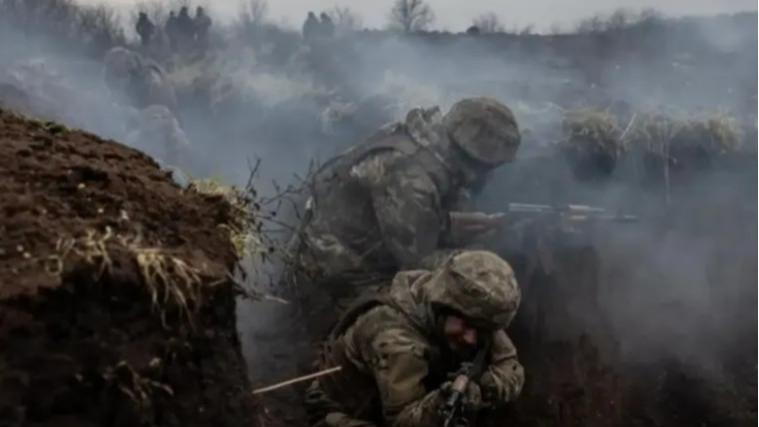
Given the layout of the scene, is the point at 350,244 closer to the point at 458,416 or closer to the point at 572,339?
the point at 572,339

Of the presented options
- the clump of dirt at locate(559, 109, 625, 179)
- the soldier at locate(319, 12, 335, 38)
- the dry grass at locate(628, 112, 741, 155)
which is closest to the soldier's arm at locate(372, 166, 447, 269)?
the clump of dirt at locate(559, 109, 625, 179)

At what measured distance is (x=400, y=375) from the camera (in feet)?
15.1

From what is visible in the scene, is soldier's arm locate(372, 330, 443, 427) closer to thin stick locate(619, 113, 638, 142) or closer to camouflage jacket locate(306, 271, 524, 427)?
camouflage jacket locate(306, 271, 524, 427)

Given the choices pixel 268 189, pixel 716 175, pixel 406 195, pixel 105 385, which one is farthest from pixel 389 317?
pixel 268 189

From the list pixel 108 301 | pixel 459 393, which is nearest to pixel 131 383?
pixel 108 301

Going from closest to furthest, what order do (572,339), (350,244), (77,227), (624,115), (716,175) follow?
(77,227)
(350,244)
(572,339)
(716,175)
(624,115)

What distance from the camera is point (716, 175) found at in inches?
448

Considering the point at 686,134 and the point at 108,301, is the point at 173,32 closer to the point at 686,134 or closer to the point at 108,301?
the point at 686,134

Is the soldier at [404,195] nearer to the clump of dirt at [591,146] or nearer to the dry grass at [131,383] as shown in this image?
the clump of dirt at [591,146]

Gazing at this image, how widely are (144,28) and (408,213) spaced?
48.6 ft

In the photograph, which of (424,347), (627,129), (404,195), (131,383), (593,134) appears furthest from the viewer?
(627,129)

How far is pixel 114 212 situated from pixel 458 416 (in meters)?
2.17

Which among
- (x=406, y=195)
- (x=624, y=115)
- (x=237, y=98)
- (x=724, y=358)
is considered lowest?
(x=724, y=358)

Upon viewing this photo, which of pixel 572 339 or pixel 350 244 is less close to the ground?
pixel 350 244
